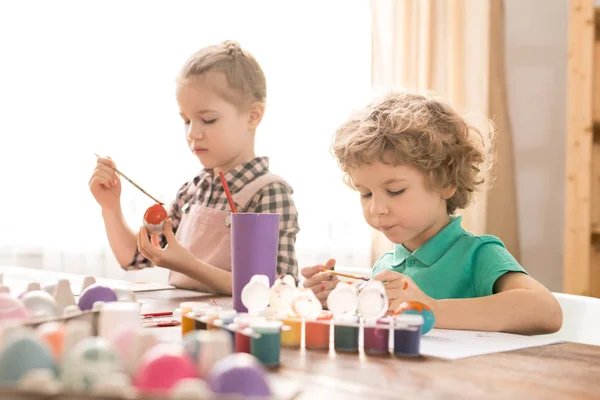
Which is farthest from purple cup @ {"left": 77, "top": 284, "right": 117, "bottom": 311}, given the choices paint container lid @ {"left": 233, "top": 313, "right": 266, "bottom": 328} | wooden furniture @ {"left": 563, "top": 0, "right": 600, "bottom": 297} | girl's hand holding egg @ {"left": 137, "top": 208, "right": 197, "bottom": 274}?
wooden furniture @ {"left": 563, "top": 0, "right": 600, "bottom": 297}

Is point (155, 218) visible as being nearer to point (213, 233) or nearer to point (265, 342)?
point (213, 233)

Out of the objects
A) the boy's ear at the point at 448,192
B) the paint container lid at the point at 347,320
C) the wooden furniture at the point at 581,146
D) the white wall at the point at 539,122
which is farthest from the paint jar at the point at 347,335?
the white wall at the point at 539,122

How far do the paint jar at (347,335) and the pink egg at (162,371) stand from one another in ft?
1.03

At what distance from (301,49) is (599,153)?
1.17m

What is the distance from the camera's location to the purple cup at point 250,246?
40.8 inches

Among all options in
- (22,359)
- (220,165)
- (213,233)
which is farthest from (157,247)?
(22,359)

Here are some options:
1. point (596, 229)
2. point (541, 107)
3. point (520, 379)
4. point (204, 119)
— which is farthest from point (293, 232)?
point (541, 107)

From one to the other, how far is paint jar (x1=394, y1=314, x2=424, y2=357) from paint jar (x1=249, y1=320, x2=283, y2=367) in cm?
15

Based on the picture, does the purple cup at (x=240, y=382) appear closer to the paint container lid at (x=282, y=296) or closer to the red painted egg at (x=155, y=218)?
the paint container lid at (x=282, y=296)

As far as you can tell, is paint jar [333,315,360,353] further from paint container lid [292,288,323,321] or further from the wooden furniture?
the wooden furniture

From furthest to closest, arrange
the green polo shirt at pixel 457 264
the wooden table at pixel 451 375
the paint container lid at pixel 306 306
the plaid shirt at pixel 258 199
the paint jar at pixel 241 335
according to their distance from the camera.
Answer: the plaid shirt at pixel 258 199 → the green polo shirt at pixel 457 264 → the paint container lid at pixel 306 306 → the paint jar at pixel 241 335 → the wooden table at pixel 451 375

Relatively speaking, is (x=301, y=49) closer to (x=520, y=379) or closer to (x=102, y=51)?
(x=102, y=51)

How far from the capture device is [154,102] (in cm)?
265

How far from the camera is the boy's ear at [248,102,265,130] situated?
1.77 m
